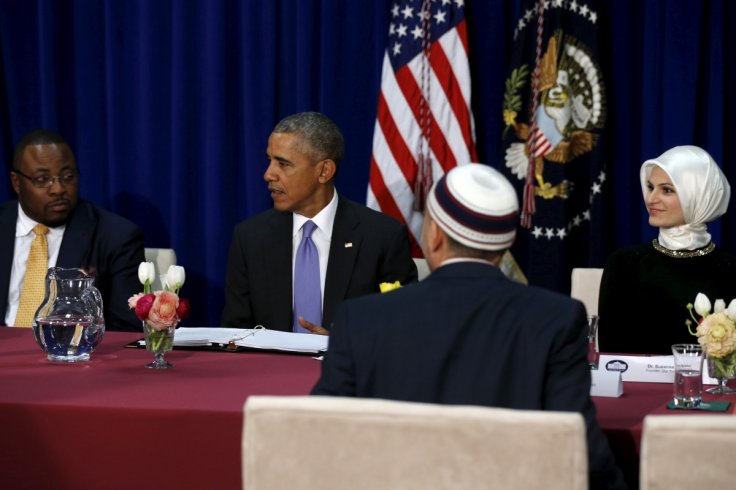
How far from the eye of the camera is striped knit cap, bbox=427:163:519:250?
224cm

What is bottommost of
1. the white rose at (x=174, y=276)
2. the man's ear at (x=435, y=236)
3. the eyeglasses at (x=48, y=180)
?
the white rose at (x=174, y=276)

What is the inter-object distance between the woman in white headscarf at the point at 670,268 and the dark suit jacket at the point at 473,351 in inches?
76.4

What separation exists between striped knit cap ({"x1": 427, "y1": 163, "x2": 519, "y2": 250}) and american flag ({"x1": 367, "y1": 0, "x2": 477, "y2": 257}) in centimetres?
Result: 306

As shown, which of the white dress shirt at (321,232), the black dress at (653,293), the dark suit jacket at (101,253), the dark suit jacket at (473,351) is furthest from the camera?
the dark suit jacket at (101,253)

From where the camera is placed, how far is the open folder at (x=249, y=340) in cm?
347

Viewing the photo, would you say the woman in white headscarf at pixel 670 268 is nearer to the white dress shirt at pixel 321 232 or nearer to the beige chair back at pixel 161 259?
the white dress shirt at pixel 321 232

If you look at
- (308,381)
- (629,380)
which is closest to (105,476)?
(308,381)

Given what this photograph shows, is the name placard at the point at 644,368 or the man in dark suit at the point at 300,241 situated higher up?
the man in dark suit at the point at 300,241

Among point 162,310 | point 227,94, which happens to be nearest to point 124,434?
point 162,310

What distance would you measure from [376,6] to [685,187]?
2.08 meters

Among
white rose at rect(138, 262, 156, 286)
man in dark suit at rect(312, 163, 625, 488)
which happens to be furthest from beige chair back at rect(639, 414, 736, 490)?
white rose at rect(138, 262, 156, 286)

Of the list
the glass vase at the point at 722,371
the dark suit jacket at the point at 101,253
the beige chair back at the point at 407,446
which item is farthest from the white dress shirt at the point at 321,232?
the beige chair back at the point at 407,446

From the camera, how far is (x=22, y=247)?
482 cm

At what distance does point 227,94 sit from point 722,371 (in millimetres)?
3530
